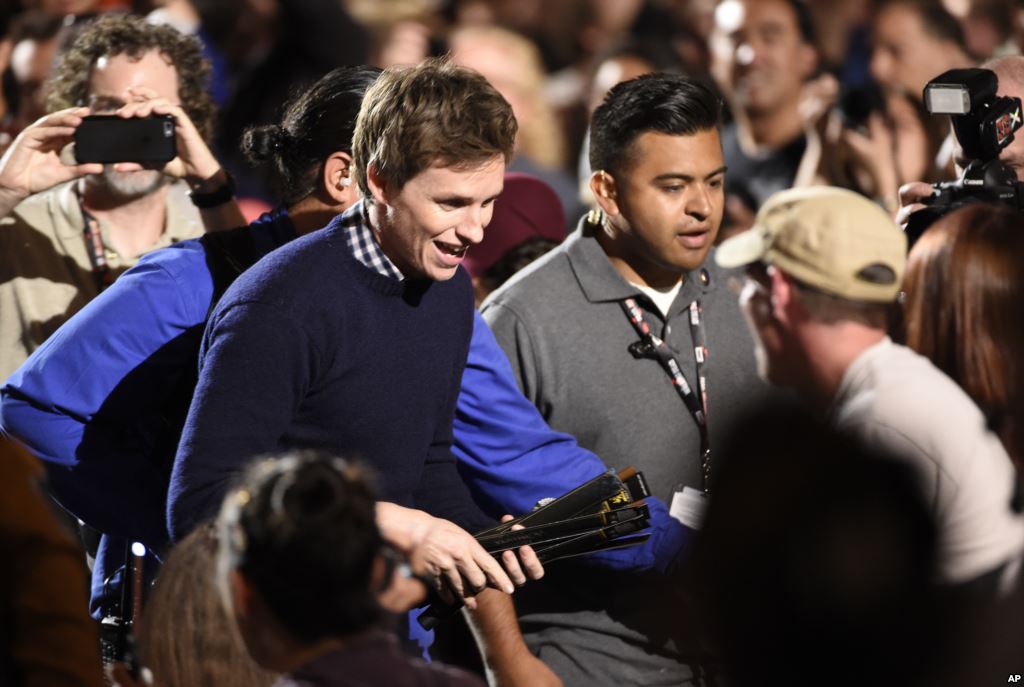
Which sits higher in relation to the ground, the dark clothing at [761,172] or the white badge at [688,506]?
the white badge at [688,506]

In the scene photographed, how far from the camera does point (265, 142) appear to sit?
11.3 feet

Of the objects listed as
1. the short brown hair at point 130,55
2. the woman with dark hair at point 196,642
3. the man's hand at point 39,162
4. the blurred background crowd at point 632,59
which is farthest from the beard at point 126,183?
the woman with dark hair at point 196,642

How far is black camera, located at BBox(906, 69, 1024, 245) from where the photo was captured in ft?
12.0

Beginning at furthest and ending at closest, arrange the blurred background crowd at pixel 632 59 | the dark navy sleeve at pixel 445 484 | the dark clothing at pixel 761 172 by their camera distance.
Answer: the dark clothing at pixel 761 172, the blurred background crowd at pixel 632 59, the dark navy sleeve at pixel 445 484

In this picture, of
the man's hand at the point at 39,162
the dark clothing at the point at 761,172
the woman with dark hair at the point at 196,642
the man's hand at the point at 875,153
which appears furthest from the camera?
the dark clothing at the point at 761,172

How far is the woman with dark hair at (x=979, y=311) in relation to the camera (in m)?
3.04

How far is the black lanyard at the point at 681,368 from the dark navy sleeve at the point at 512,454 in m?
0.35

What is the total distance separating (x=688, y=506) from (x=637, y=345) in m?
0.51

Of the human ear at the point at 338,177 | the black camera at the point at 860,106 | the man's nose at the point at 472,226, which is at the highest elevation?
the human ear at the point at 338,177

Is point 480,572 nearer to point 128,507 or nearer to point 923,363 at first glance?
point 128,507

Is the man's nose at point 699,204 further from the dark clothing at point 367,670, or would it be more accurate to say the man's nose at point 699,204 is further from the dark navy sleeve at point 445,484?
the dark clothing at point 367,670

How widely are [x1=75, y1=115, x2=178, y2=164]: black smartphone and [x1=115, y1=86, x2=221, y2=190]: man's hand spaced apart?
1.3 inches

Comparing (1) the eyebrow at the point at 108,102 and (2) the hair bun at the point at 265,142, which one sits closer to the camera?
(2) the hair bun at the point at 265,142

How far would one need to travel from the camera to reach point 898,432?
267 cm
